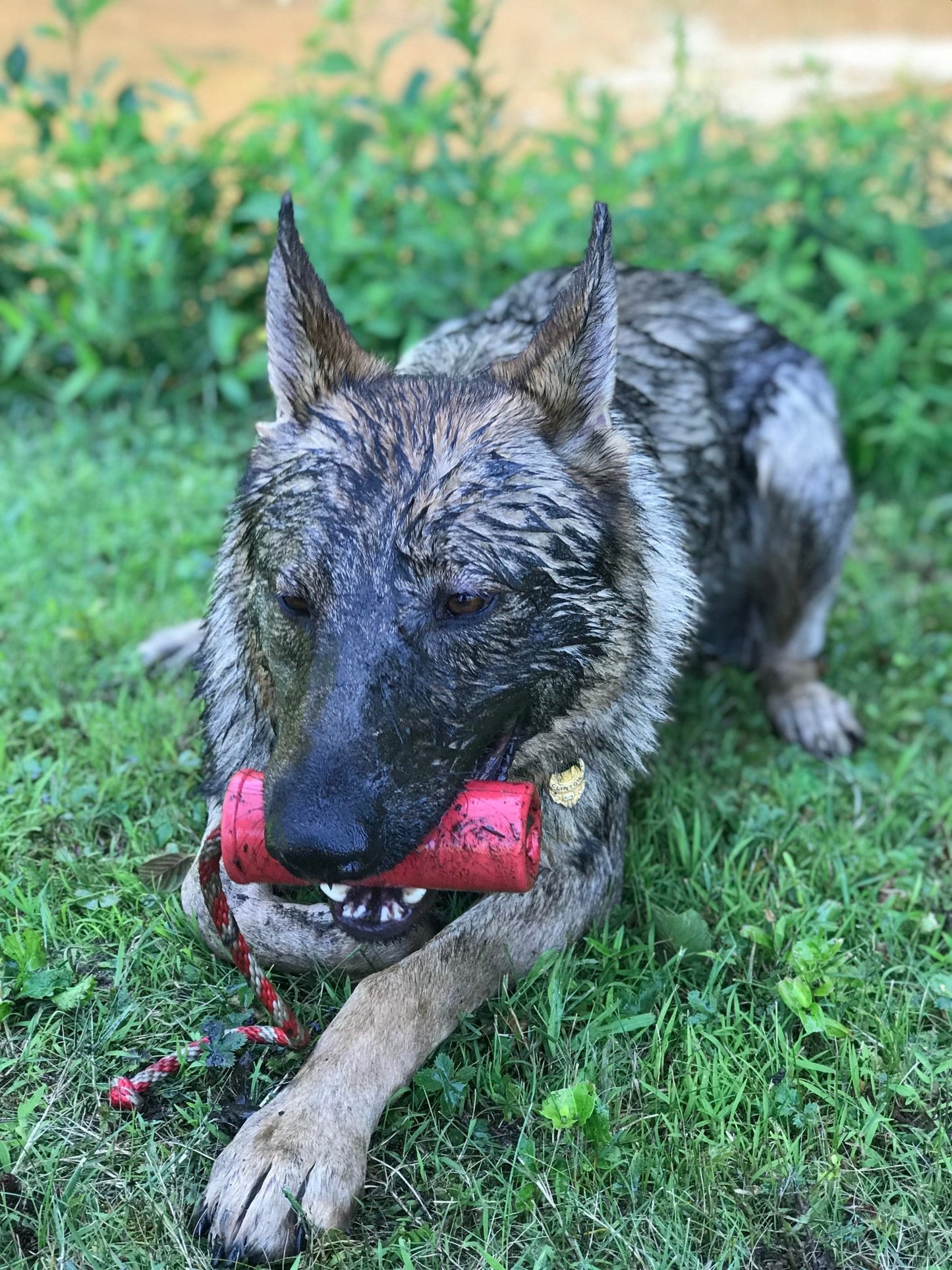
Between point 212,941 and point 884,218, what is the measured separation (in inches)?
207

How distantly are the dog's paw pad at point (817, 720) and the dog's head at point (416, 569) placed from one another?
158 cm

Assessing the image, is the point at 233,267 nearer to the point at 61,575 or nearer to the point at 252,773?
the point at 61,575

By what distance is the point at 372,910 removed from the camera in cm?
296

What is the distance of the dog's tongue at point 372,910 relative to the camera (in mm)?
2941

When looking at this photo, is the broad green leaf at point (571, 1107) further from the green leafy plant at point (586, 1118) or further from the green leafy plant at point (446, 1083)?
the green leafy plant at point (446, 1083)

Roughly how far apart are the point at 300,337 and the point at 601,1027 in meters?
1.94

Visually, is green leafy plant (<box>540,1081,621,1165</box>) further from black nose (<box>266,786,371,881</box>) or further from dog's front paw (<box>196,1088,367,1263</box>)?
black nose (<box>266,786,371,881</box>)

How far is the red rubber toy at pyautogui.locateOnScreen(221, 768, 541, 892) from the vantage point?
9.14 ft

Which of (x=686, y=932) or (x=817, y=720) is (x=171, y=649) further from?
(x=817, y=720)

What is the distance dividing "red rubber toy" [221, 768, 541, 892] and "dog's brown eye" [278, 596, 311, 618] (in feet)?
1.33

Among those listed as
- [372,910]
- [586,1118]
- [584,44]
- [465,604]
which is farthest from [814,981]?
[584,44]

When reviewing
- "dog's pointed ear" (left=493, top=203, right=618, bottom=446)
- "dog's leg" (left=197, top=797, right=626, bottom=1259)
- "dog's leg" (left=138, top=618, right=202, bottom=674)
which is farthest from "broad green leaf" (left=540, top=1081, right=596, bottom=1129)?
"dog's leg" (left=138, top=618, right=202, bottom=674)

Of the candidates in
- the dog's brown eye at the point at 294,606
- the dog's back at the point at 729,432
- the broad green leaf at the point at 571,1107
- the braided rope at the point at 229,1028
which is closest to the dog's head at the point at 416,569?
the dog's brown eye at the point at 294,606

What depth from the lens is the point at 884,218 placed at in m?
6.35
